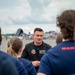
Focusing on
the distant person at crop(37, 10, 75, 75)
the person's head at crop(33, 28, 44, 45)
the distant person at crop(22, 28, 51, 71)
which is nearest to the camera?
the distant person at crop(37, 10, 75, 75)

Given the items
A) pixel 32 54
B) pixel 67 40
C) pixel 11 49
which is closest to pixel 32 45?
pixel 32 54

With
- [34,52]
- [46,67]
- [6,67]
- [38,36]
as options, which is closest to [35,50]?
[34,52]

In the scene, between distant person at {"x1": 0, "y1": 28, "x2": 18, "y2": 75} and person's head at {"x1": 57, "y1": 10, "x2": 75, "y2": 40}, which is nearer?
distant person at {"x1": 0, "y1": 28, "x2": 18, "y2": 75}

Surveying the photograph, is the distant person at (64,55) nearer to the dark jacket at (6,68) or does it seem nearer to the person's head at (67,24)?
the person's head at (67,24)

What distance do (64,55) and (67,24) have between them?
0.30m

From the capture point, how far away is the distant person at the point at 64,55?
8.63 feet

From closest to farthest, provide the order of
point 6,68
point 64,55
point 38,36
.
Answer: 1. point 6,68
2. point 64,55
3. point 38,36

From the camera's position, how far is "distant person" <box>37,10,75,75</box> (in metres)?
2.63

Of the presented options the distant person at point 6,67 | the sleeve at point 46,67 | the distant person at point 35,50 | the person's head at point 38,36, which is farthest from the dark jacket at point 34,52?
the distant person at point 6,67

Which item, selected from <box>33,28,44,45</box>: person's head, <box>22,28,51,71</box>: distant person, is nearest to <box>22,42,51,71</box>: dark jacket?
<box>22,28,51,71</box>: distant person

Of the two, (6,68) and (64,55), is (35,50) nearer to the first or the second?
(64,55)

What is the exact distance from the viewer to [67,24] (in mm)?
2695

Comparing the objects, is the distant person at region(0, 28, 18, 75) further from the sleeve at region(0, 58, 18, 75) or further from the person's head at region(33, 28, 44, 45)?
the person's head at region(33, 28, 44, 45)

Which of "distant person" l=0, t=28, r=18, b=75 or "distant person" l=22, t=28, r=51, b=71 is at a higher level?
"distant person" l=0, t=28, r=18, b=75
